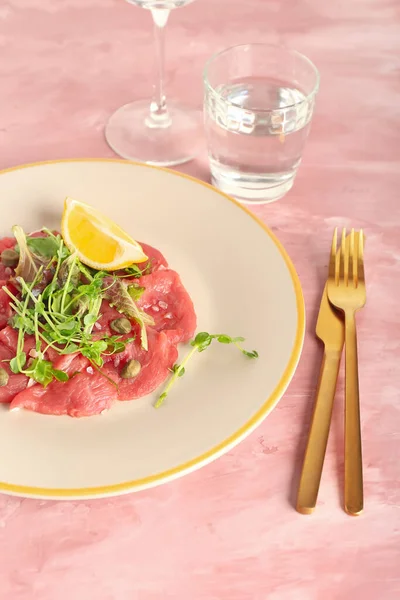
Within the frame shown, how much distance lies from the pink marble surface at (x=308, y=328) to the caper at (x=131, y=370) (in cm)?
23

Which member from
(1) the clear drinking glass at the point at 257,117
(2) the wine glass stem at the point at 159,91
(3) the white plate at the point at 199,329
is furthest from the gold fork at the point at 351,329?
(2) the wine glass stem at the point at 159,91

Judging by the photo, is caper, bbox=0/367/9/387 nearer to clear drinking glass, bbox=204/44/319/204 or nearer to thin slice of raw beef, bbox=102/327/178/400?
thin slice of raw beef, bbox=102/327/178/400

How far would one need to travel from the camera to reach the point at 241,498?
1397 mm

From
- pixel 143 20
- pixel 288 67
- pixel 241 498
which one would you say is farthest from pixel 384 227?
pixel 143 20

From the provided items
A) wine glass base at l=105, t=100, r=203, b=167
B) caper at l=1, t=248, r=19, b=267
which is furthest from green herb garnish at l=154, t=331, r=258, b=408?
wine glass base at l=105, t=100, r=203, b=167

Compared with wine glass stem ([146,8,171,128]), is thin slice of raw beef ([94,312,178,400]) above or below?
below

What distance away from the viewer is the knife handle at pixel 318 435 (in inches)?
54.0

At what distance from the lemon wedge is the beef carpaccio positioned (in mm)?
57

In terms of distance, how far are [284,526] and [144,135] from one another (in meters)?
1.28

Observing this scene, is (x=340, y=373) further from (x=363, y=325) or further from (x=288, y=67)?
(x=288, y=67)

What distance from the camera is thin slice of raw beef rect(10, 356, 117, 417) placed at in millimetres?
1416

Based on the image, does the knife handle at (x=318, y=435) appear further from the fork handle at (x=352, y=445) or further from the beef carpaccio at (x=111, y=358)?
the beef carpaccio at (x=111, y=358)

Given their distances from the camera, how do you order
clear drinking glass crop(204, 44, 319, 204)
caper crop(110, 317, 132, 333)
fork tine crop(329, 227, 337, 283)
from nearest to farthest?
caper crop(110, 317, 132, 333) < fork tine crop(329, 227, 337, 283) < clear drinking glass crop(204, 44, 319, 204)

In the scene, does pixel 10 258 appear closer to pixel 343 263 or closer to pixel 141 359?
pixel 141 359
